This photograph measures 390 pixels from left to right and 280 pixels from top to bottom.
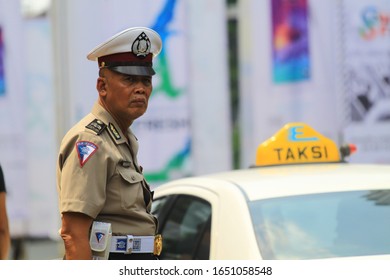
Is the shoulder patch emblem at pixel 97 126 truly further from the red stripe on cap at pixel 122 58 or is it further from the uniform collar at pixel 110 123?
the red stripe on cap at pixel 122 58

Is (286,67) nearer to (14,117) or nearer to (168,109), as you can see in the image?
(168,109)

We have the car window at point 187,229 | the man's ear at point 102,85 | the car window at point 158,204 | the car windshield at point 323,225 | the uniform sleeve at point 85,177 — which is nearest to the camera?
the uniform sleeve at point 85,177

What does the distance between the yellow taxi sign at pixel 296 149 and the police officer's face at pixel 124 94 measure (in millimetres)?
1595

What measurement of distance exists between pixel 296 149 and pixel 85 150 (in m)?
1.90

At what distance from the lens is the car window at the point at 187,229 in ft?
13.4

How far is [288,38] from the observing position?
961cm

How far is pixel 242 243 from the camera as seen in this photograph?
3.51 meters

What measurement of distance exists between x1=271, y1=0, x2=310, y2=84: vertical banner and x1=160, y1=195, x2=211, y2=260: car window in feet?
16.9

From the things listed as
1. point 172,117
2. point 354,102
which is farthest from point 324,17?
point 172,117

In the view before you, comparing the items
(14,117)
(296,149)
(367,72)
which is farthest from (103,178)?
(367,72)

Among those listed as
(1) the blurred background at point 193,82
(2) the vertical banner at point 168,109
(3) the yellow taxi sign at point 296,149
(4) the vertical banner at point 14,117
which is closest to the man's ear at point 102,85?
(3) the yellow taxi sign at point 296,149

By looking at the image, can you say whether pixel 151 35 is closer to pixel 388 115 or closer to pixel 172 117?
pixel 172 117

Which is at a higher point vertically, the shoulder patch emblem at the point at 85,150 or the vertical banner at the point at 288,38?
the vertical banner at the point at 288,38

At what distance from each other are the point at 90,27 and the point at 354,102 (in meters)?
2.67
